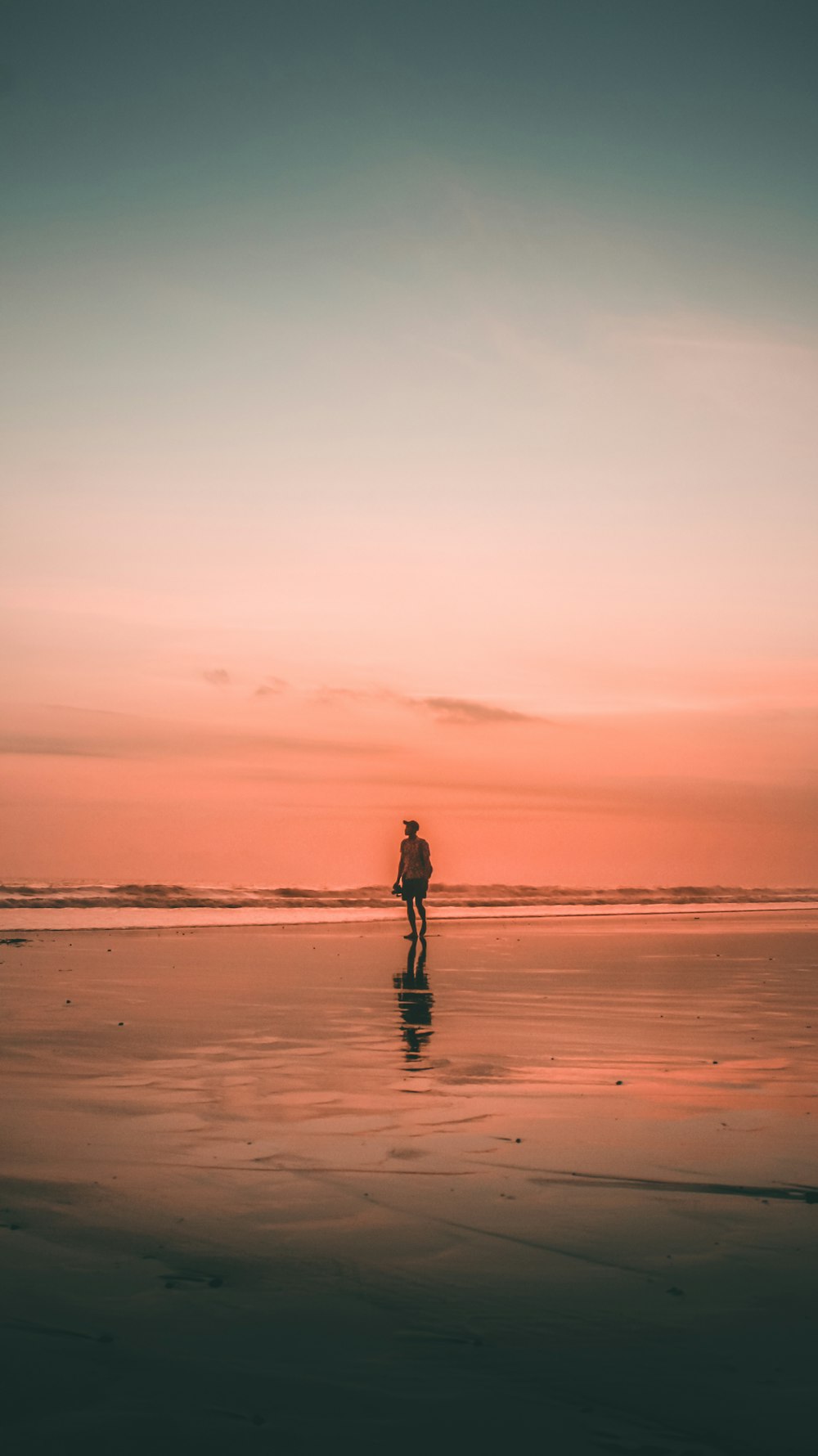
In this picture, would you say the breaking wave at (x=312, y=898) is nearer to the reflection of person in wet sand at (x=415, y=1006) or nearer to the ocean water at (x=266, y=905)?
the ocean water at (x=266, y=905)

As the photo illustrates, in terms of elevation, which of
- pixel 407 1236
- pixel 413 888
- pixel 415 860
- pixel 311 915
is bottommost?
pixel 407 1236

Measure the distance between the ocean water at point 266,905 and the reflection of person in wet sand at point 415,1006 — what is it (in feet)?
36.6

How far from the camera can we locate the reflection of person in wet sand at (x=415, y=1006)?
1067 centimetres

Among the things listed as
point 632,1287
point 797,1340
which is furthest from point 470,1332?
point 797,1340

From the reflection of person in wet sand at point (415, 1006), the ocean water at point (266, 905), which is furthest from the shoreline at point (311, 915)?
the reflection of person in wet sand at point (415, 1006)

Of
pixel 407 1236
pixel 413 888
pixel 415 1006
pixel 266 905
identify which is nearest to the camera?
pixel 407 1236

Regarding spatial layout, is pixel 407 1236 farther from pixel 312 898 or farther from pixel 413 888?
pixel 312 898

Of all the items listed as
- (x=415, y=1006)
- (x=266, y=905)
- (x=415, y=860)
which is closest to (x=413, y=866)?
(x=415, y=860)

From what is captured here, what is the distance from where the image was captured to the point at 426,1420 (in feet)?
11.5

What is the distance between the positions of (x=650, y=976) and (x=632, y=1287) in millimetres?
12818

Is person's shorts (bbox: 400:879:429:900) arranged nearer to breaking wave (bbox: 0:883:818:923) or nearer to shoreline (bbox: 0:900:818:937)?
shoreline (bbox: 0:900:818:937)

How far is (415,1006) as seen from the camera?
13531mm

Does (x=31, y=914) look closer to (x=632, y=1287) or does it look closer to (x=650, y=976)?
(x=650, y=976)

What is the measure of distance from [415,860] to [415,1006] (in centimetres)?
1137
